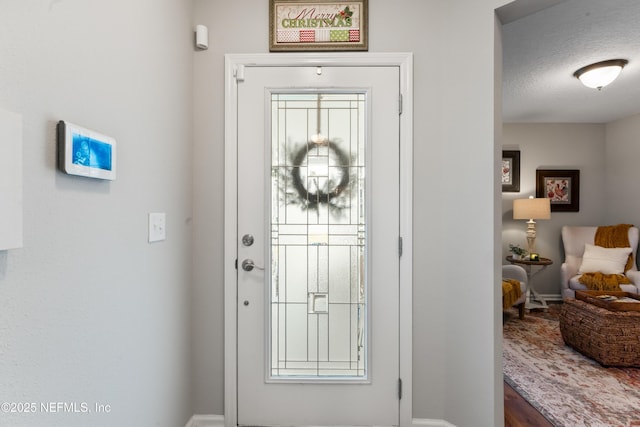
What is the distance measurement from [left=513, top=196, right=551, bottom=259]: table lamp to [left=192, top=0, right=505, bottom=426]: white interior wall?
3.23 m

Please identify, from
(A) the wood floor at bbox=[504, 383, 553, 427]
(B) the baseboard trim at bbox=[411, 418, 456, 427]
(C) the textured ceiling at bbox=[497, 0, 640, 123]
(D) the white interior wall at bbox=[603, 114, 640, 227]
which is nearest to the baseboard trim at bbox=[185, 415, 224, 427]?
(B) the baseboard trim at bbox=[411, 418, 456, 427]

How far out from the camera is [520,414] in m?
1.94

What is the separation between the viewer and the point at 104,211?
1023 mm

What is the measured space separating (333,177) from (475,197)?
74 cm

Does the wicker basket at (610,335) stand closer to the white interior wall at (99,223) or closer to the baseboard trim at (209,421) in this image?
the baseboard trim at (209,421)

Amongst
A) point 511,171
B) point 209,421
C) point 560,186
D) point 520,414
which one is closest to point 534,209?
point 511,171

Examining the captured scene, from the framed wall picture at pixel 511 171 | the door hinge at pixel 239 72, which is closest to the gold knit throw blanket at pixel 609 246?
the framed wall picture at pixel 511 171

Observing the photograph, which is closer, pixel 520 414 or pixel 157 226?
pixel 157 226

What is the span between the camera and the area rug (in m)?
1.92

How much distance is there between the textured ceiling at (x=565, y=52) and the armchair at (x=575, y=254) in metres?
1.63

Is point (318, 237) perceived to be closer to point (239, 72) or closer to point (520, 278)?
point (239, 72)

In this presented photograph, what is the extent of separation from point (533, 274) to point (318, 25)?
15.2 ft

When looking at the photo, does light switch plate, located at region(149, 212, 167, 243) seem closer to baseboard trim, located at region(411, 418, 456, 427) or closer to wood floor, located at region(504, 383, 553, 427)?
baseboard trim, located at region(411, 418, 456, 427)

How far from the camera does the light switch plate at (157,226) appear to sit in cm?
130
